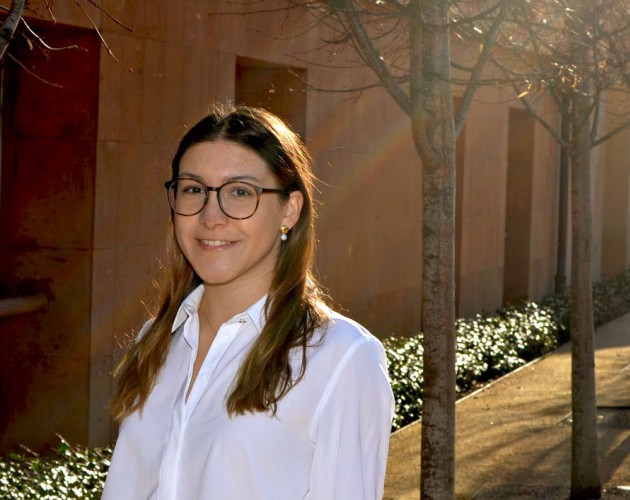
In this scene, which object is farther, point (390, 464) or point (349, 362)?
point (390, 464)

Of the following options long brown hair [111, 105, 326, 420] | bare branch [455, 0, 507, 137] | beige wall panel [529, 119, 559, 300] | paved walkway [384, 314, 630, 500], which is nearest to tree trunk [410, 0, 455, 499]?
bare branch [455, 0, 507, 137]

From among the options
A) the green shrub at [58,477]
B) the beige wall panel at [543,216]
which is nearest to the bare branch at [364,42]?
the green shrub at [58,477]

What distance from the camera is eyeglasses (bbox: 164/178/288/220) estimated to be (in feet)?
9.18

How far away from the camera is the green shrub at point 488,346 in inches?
409

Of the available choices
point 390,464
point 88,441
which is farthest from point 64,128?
point 390,464

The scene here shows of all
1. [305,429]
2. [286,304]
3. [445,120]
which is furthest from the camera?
[445,120]

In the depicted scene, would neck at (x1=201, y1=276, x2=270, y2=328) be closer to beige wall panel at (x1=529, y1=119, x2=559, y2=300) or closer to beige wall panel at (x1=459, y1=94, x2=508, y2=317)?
beige wall panel at (x1=459, y1=94, x2=508, y2=317)

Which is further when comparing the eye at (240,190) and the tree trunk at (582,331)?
the tree trunk at (582,331)

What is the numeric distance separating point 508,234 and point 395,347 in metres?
7.70

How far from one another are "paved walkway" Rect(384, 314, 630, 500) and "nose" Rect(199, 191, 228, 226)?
16.4 feet

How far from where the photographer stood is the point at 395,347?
11.7 m

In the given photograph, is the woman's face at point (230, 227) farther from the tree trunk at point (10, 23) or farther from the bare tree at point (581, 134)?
the bare tree at point (581, 134)

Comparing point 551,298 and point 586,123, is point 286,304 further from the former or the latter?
point 551,298

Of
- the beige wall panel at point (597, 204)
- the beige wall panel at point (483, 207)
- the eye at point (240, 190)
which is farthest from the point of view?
the beige wall panel at point (597, 204)
